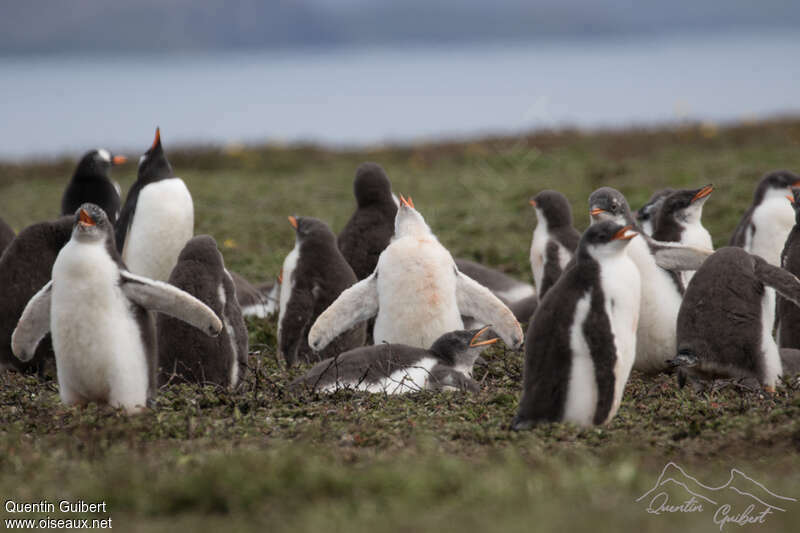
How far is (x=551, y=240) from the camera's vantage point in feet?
29.1

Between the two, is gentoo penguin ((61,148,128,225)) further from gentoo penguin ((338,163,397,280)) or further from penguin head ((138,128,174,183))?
gentoo penguin ((338,163,397,280))

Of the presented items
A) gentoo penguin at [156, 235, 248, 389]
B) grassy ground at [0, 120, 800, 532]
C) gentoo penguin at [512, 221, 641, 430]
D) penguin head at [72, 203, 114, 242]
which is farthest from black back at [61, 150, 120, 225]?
gentoo penguin at [512, 221, 641, 430]

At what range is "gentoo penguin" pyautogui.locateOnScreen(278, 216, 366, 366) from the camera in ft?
25.1

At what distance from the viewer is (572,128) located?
82.5 ft

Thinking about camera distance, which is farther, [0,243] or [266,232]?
[266,232]

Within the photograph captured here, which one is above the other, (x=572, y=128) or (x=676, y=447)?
(x=572, y=128)

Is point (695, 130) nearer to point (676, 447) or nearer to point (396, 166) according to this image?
point (396, 166)

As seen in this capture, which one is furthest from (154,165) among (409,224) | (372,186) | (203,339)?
(203,339)

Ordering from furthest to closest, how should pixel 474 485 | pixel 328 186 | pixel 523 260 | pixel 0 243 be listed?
pixel 328 186
pixel 523 260
pixel 0 243
pixel 474 485

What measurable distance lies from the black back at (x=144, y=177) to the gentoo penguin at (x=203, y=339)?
8.40 ft

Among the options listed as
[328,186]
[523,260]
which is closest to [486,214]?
[523,260]

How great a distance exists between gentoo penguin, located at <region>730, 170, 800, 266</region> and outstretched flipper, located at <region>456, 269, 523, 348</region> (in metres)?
3.28

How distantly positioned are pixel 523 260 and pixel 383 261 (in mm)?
4936

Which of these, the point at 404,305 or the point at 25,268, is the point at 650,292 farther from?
the point at 25,268
